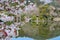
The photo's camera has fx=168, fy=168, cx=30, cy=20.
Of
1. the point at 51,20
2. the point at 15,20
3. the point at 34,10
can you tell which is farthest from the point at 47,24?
the point at 15,20

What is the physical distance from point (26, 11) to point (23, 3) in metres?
0.07

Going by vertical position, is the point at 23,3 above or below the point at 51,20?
above

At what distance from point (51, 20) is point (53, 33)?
0.10m

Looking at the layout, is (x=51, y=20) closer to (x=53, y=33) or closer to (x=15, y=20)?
(x=53, y=33)

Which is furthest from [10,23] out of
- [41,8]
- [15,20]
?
[41,8]

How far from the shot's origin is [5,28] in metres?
1.31

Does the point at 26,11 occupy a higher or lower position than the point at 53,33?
higher

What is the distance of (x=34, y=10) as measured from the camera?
1.35 metres

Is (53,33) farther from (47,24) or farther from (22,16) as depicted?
(22,16)

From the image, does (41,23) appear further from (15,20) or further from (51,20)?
(15,20)

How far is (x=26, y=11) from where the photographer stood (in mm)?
Result: 1348

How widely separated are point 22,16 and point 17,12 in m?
0.05

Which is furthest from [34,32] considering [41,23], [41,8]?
[41,8]

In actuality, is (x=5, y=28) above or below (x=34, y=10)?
below
